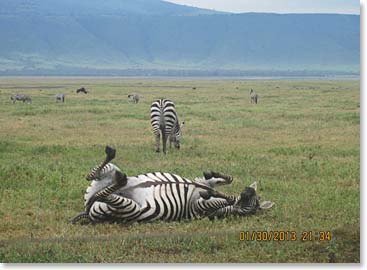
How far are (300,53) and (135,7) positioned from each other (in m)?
18.8

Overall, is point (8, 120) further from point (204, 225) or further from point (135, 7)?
point (135, 7)

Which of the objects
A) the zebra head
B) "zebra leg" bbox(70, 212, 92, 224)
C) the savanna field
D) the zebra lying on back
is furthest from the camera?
the zebra head

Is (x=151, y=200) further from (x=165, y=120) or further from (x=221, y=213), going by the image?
(x=165, y=120)

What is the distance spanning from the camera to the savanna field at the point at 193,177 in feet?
21.8

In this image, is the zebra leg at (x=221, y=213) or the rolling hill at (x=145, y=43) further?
the rolling hill at (x=145, y=43)

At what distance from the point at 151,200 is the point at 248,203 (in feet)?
3.81

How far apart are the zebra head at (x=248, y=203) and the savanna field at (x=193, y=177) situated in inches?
5.2

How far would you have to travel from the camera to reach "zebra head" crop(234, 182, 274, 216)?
806 cm

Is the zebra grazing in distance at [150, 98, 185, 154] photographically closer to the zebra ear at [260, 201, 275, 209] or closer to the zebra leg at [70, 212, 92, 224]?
the zebra ear at [260, 201, 275, 209]

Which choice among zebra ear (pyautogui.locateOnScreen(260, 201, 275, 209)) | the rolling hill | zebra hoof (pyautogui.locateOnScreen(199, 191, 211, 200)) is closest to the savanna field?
zebra ear (pyautogui.locateOnScreen(260, 201, 275, 209))

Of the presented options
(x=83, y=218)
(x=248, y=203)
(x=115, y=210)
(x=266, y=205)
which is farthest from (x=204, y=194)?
(x=83, y=218)

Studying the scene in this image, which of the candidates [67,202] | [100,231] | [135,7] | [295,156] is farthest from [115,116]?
[135,7]

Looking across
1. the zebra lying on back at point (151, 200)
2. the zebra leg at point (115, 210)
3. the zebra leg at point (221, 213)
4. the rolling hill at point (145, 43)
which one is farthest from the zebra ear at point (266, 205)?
the rolling hill at point (145, 43)

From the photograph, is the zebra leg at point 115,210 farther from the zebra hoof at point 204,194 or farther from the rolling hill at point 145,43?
the rolling hill at point 145,43
